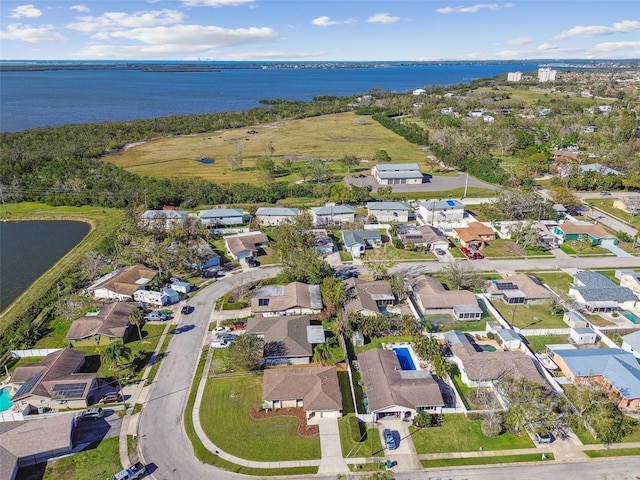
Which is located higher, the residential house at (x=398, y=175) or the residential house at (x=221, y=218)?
the residential house at (x=398, y=175)

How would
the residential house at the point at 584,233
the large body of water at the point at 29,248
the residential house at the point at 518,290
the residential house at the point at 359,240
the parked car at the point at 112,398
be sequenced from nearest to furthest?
the parked car at the point at 112,398 → the residential house at the point at 518,290 → the large body of water at the point at 29,248 → the residential house at the point at 359,240 → the residential house at the point at 584,233

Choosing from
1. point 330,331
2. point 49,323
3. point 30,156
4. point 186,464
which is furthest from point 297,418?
point 30,156

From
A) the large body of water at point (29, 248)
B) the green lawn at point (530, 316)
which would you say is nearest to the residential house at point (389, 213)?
the green lawn at point (530, 316)

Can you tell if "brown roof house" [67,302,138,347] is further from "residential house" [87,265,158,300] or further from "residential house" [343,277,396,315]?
"residential house" [343,277,396,315]

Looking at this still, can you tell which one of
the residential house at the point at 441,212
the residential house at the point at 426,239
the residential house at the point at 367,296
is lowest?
the residential house at the point at 367,296

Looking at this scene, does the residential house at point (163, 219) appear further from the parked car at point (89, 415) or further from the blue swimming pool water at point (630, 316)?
the blue swimming pool water at point (630, 316)

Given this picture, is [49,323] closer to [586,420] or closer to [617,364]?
[586,420]
